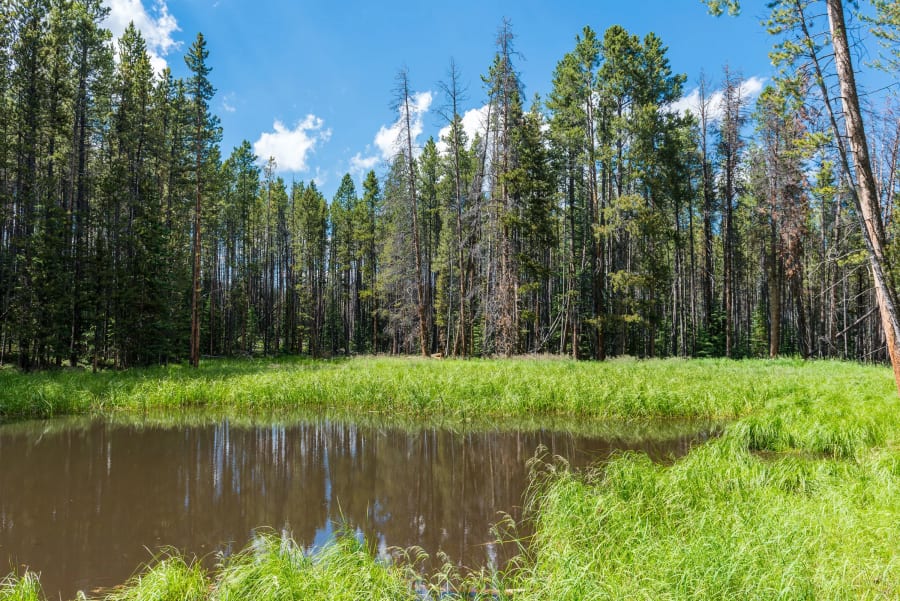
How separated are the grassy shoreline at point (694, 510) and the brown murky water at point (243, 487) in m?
0.69

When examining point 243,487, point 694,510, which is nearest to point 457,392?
point 243,487

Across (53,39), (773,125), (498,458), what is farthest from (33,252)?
(773,125)

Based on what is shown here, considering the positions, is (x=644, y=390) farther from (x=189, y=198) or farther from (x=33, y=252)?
(x=189, y=198)

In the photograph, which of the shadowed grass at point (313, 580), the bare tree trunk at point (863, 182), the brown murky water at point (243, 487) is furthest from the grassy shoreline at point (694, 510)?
the bare tree trunk at point (863, 182)

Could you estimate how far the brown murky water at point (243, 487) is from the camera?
4891 mm

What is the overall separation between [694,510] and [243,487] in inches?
243

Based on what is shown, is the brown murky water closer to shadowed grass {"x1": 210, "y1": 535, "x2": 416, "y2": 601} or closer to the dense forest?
shadowed grass {"x1": 210, "y1": 535, "x2": 416, "y2": 601}

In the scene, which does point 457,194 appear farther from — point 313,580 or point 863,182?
point 313,580

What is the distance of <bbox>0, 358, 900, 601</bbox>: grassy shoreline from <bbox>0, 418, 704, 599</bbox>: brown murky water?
69 centimetres

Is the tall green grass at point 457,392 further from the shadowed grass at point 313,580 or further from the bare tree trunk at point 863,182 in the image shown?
the shadowed grass at point 313,580

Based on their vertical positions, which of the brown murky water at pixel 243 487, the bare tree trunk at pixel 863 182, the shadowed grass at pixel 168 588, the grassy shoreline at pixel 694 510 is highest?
the bare tree trunk at pixel 863 182

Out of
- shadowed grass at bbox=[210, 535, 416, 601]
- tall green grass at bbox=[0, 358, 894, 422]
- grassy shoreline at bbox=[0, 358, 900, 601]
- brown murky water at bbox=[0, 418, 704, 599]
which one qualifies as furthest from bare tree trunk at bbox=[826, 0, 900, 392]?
shadowed grass at bbox=[210, 535, 416, 601]

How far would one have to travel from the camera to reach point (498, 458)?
8117 mm

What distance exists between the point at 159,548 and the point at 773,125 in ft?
87.4
